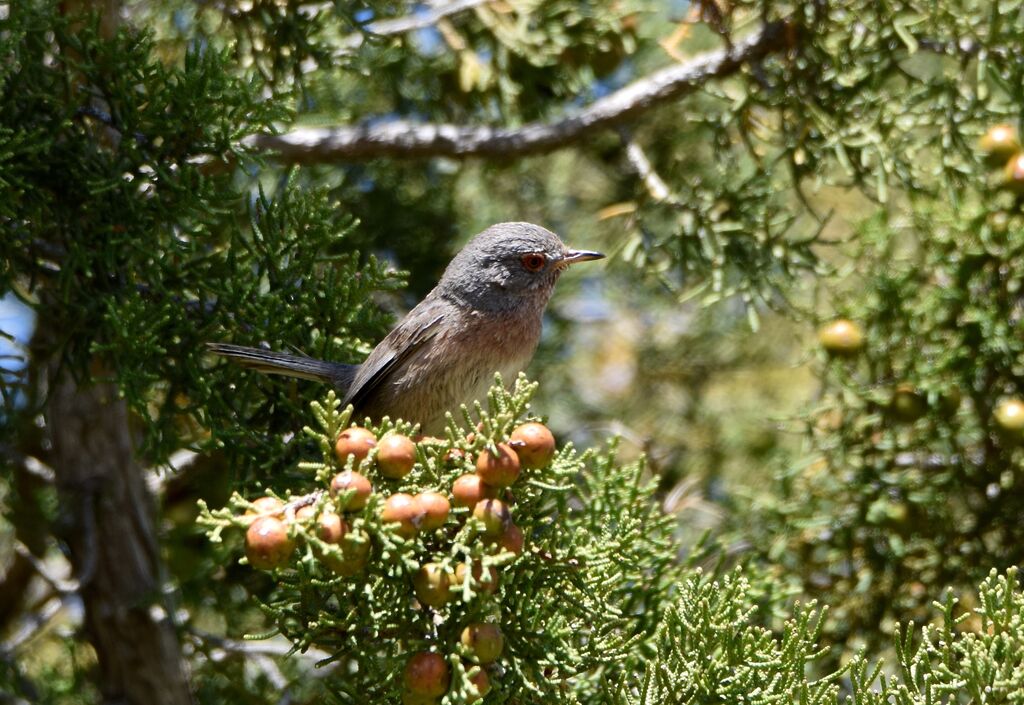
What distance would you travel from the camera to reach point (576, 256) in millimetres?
4254

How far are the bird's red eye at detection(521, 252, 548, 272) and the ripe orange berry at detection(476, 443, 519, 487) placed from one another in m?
1.79

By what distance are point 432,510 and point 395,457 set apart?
165 millimetres

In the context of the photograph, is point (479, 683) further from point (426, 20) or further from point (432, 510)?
point (426, 20)

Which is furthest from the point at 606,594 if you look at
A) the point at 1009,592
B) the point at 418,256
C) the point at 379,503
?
the point at 418,256

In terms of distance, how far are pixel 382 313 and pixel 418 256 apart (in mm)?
1639

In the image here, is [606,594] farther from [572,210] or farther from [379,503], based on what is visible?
[572,210]

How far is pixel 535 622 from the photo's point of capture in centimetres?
279

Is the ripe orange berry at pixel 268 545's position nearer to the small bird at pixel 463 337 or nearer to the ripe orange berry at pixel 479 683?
the ripe orange berry at pixel 479 683

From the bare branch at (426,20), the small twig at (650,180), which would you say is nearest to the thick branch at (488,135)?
the small twig at (650,180)

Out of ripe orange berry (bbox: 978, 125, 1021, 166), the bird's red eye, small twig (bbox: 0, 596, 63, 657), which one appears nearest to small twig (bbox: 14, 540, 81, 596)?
small twig (bbox: 0, 596, 63, 657)

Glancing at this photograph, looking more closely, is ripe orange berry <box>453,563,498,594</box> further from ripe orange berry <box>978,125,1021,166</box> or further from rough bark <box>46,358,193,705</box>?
ripe orange berry <box>978,125,1021,166</box>

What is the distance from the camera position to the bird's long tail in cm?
336

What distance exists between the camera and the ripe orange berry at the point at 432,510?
2.46 metres

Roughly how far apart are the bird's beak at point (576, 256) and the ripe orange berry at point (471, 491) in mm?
1686
